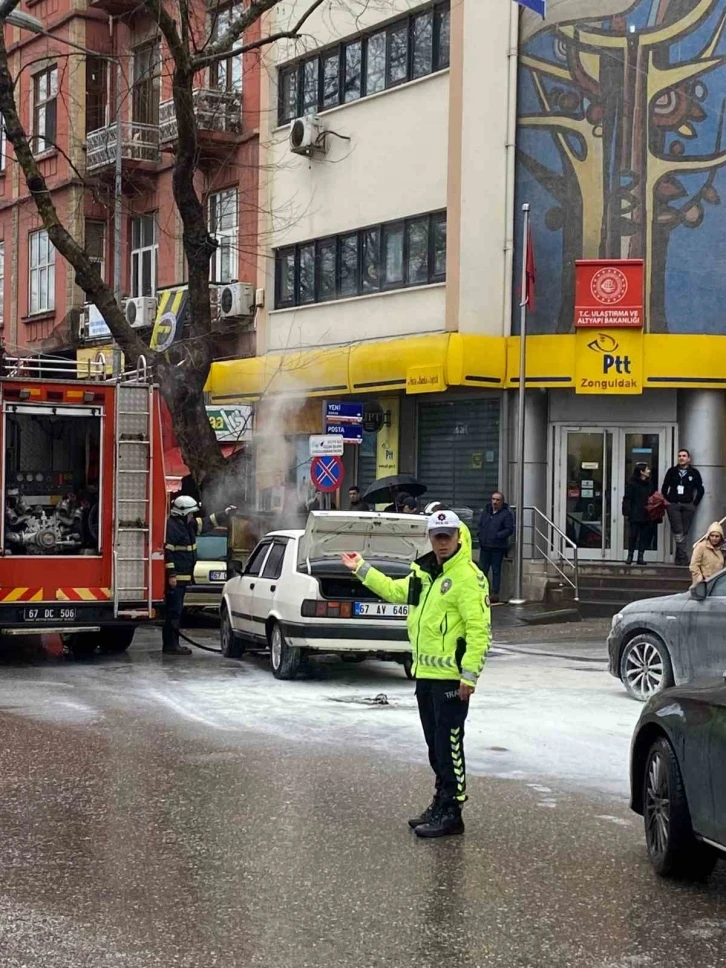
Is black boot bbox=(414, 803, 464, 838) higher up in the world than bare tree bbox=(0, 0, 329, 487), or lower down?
lower down

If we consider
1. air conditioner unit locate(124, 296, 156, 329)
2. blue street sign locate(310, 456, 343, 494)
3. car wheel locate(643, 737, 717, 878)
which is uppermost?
air conditioner unit locate(124, 296, 156, 329)

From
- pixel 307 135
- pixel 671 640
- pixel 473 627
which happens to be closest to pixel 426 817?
pixel 473 627

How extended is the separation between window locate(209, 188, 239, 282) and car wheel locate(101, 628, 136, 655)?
15.1 metres

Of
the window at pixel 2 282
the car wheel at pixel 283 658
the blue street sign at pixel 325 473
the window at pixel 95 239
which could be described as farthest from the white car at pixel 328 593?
the window at pixel 2 282

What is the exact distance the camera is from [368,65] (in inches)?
1089

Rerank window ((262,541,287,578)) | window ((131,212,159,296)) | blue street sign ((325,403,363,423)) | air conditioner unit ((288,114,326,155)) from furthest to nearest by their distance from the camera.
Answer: window ((131,212,159,296)), air conditioner unit ((288,114,326,155)), blue street sign ((325,403,363,423)), window ((262,541,287,578))

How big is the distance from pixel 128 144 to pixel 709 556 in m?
20.0

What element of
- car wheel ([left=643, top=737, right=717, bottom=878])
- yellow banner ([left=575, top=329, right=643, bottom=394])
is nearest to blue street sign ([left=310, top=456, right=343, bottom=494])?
yellow banner ([left=575, top=329, right=643, bottom=394])

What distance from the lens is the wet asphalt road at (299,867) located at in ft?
18.8

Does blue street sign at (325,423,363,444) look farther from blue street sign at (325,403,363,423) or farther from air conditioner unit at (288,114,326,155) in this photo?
air conditioner unit at (288,114,326,155)

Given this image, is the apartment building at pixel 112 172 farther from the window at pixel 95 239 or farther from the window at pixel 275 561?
the window at pixel 275 561

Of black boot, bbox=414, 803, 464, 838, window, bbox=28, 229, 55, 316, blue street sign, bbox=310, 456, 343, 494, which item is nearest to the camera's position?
black boot, bbox=414, 803, 464, 838

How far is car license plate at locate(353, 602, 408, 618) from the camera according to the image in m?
13.9

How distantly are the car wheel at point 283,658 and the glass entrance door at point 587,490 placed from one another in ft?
37.9
